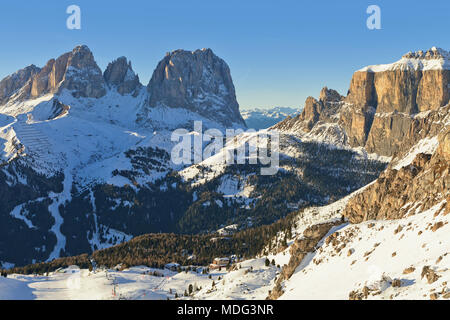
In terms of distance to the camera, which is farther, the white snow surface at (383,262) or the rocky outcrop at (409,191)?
the rocky outcrop at (409,191)

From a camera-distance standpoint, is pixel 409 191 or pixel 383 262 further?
pixel 409 191

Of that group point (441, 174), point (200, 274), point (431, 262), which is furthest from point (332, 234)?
Answer: point (200, 274)

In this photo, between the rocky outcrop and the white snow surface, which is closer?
the white snow surface

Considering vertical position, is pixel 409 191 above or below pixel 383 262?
above
